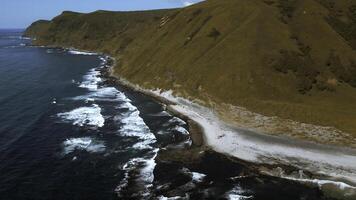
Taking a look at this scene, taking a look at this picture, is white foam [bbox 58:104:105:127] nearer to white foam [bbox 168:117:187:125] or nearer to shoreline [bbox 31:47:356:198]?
white foam [bbox 168:117:187:125]

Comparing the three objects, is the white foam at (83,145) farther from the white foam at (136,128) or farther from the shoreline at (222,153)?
the shoreline at (222,153)

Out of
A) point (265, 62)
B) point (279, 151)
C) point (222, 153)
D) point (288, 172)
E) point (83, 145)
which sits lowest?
point (83, 145)

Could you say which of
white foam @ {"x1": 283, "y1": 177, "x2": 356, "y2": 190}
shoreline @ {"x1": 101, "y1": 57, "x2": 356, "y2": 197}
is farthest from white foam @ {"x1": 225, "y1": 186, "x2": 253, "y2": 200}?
white foam @ {"x1": 283, "y1": 177, "x2": 356, "y2": 190}

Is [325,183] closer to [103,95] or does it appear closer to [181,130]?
[181,130]

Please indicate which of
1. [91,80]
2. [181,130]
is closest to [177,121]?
[181,130]

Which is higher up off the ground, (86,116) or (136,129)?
(136,129)

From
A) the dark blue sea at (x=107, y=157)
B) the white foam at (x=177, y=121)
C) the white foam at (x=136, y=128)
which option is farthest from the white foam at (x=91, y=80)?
the white foam at (x=177, y=121)
